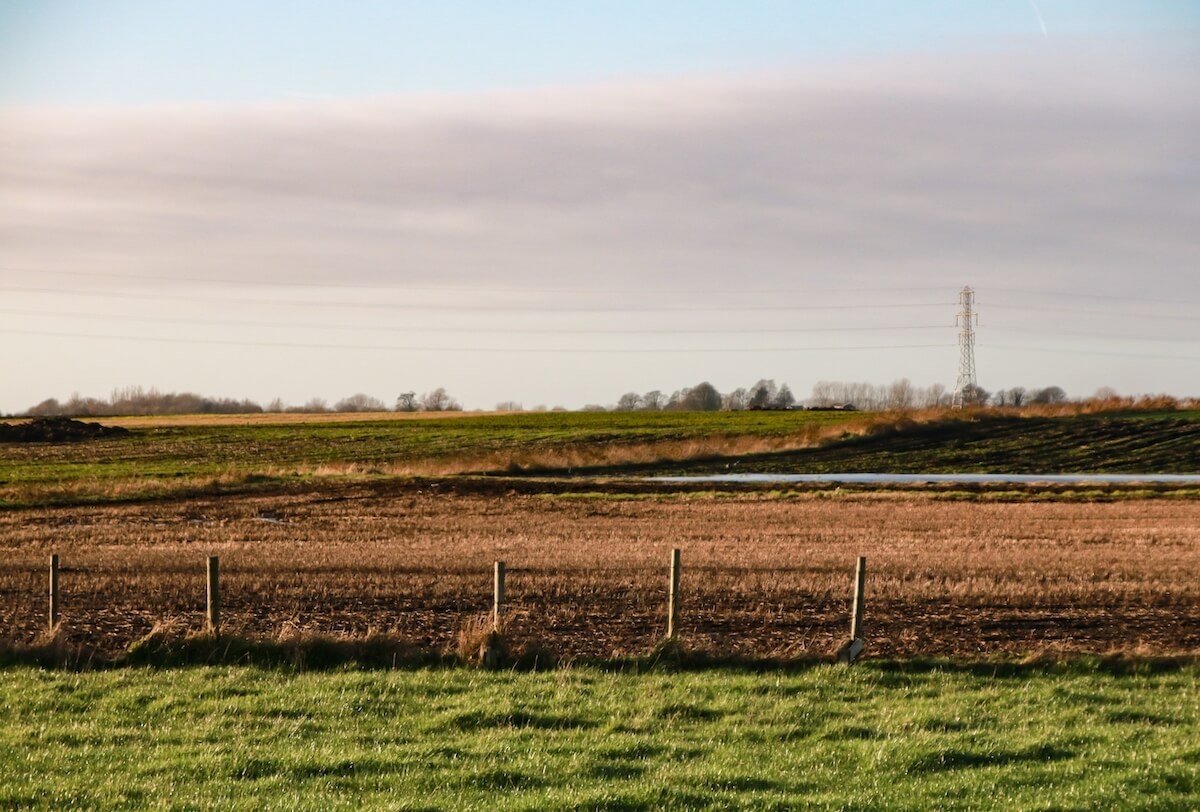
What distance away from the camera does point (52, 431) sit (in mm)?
105250

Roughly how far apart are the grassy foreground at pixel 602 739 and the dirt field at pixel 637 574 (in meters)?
2.50

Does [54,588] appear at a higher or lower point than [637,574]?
higher

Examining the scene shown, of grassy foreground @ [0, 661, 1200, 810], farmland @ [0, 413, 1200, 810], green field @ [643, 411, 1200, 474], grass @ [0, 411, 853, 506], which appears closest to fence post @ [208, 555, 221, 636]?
farmland @ [0, 413, 1200, 810]

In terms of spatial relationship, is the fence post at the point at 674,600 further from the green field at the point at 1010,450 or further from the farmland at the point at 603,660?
the green field at the point at 1010,450

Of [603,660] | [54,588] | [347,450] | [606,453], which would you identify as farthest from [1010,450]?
[54,588]

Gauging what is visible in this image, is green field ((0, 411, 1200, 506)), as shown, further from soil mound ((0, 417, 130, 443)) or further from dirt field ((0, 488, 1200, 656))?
dirt field ((0, 488, 1200, 656))

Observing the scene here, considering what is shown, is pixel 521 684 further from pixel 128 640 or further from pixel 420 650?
pixel 128 640

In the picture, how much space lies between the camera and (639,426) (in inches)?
4230

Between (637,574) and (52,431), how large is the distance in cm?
9257

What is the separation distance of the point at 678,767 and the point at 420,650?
245 inches

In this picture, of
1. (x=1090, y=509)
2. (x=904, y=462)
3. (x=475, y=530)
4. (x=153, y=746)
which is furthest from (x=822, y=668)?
(x=904, y=462)

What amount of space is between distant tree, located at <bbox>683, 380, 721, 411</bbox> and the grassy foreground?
16816 cm

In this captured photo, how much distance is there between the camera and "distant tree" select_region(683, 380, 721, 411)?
7269 inches

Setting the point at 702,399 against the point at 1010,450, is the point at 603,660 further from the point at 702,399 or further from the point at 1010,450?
the point at 702,399
